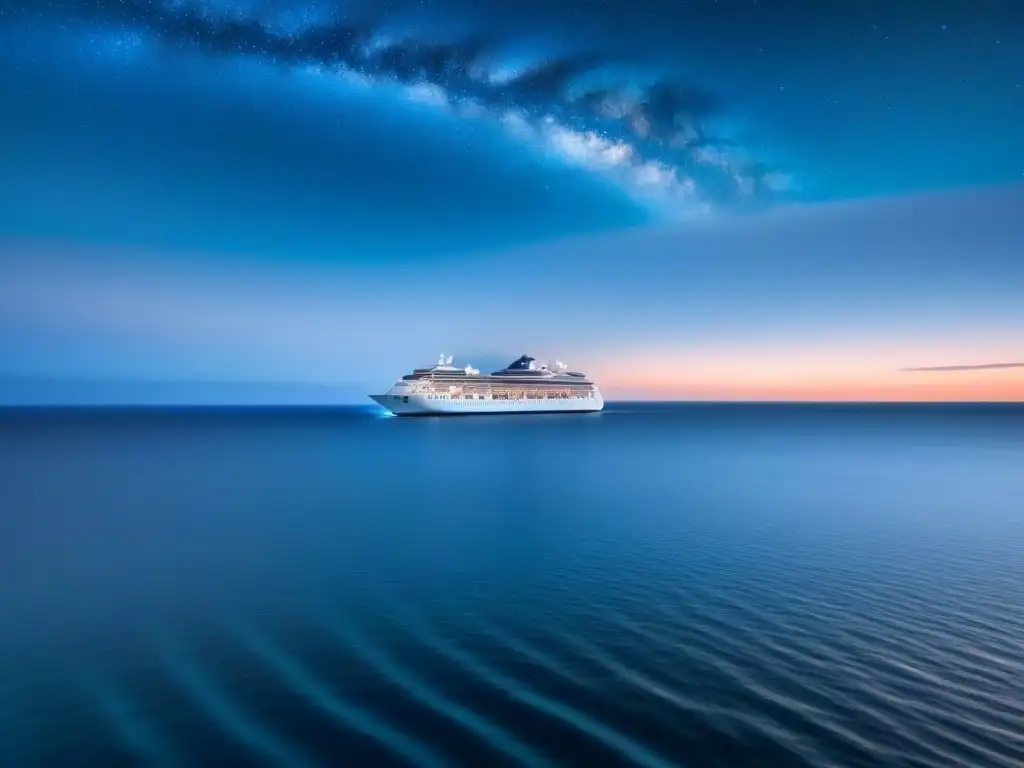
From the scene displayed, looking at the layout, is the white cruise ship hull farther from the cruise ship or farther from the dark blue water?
the dark blue water

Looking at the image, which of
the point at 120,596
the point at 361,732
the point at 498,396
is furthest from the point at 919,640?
the point at 498,396

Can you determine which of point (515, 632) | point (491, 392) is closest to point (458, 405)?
point (491, 392)

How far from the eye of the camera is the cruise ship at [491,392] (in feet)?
427

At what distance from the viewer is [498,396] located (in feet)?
472

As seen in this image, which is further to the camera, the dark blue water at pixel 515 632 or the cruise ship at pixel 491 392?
the cruise ship at pixel 491 392

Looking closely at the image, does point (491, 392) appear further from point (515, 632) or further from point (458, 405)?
point (515, 632)

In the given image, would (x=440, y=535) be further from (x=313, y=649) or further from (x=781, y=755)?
(x=781, y=755)

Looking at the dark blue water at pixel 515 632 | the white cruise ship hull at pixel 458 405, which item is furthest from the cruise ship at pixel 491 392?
the dark blue water at pixel 515 632

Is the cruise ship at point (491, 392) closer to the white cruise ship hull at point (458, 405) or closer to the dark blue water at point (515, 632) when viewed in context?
the white cruise ship hull at point (458, 405)

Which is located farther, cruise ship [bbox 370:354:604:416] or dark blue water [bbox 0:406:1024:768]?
cruise ship [bbox 370:354:604:416]

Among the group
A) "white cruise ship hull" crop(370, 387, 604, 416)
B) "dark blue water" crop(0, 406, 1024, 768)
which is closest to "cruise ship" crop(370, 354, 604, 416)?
"white cruise ship hull" crop(370, 387, 604, 416)

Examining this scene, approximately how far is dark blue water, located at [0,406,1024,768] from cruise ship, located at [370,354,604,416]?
96920 mm

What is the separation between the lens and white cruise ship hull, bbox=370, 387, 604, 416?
130375 millimetres

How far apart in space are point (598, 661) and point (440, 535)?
45.9ft
